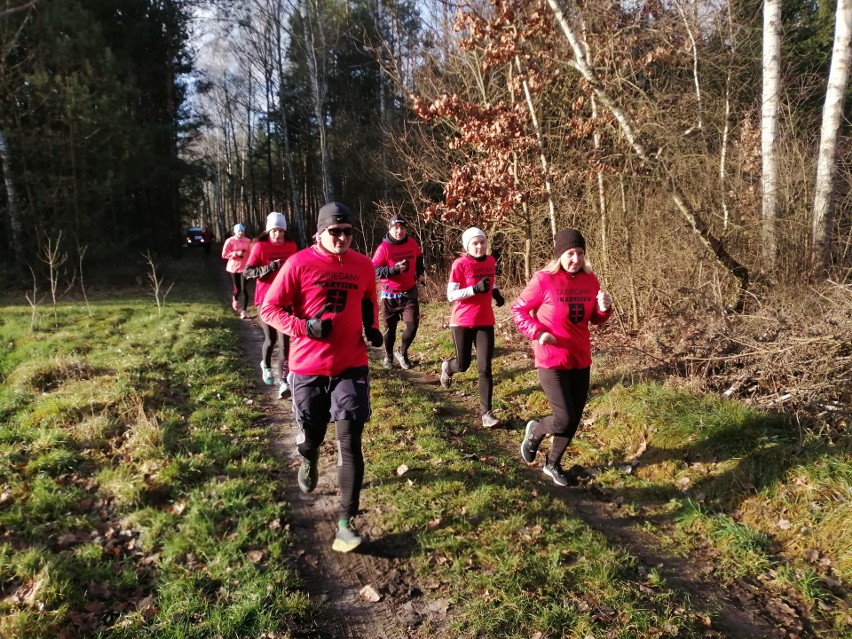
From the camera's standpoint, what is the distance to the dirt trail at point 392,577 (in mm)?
3191

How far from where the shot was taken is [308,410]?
3.80m

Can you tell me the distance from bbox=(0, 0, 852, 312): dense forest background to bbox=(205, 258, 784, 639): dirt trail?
10.8 ft

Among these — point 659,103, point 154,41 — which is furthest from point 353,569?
point 154,41

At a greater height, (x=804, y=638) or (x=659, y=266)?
(x=659, y=266)

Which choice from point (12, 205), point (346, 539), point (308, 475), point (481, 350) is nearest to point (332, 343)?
point (308, 475)

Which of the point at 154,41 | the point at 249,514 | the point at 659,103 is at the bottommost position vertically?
the point at 249,514

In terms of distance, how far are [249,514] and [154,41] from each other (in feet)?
89.1

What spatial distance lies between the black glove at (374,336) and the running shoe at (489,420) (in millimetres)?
2475

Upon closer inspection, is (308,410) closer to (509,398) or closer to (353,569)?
(353,569)

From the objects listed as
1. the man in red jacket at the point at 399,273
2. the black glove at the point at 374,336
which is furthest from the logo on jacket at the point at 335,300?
the man in red jacket at the point at 399,273

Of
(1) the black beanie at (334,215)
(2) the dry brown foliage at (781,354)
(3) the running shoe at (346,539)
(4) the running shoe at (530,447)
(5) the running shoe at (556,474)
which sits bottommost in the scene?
(5) the running shoe at (556,474)

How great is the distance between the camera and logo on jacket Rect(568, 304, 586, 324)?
14.9 ft

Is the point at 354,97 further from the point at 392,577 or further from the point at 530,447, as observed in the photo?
the point at 392,577

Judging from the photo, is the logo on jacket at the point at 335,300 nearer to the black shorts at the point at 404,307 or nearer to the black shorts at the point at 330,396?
the black shorts at the point at 330,396
